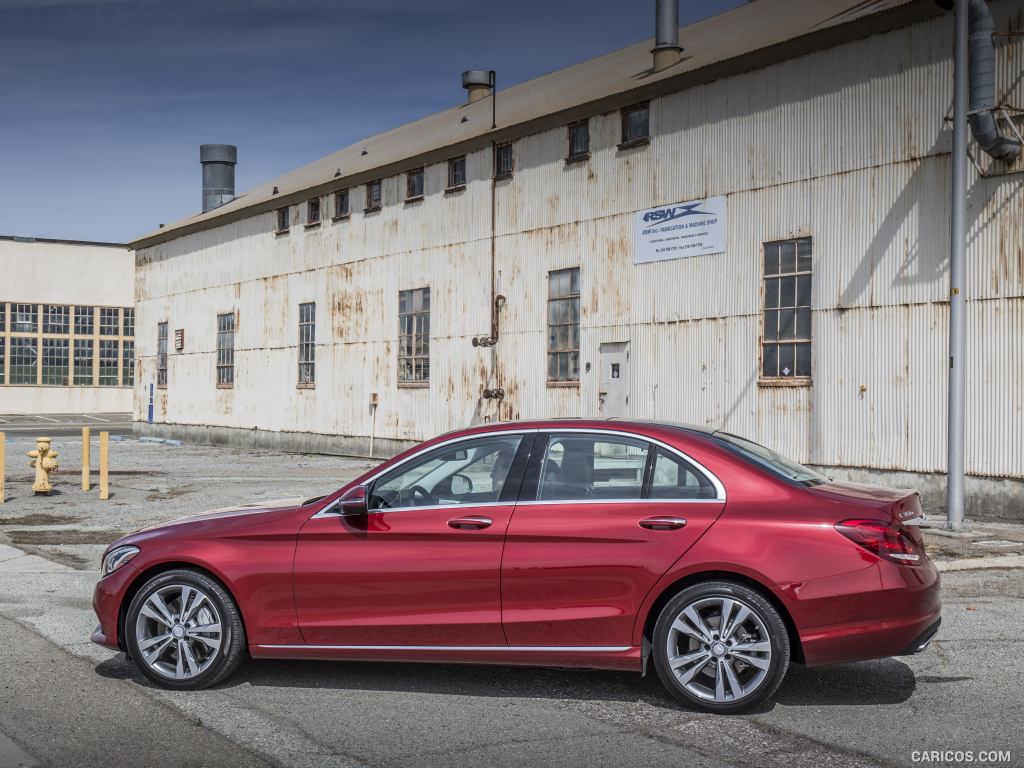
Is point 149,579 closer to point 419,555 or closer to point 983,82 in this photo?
point 419,555

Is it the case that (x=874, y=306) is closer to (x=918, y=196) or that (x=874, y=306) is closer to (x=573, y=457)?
(x=918, y=196)

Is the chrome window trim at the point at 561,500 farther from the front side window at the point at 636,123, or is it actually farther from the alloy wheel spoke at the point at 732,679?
the front side window at the point at 636,123

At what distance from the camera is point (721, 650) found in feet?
18.9

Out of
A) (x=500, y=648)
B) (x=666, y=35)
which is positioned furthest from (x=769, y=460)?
(x=666, y=35)

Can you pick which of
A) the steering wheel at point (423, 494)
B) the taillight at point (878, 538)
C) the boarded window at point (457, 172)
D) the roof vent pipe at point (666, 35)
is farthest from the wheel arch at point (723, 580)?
the boarded window at point (457, 172)

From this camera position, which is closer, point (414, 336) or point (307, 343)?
point (414, 336)

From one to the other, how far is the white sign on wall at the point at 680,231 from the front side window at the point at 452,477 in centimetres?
1311

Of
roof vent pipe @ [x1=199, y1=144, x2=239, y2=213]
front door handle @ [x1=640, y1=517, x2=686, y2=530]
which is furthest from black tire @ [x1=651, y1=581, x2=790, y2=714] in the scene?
roof vent pipe @ [x1=199, y1=144, x2=239, y2=213]

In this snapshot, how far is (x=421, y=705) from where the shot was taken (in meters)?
6.07

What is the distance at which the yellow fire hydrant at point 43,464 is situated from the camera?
17.3 meters

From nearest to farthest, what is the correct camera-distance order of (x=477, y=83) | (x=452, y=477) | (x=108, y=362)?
(x=452, y=477), (x=477, y=83), (x=108, y=362)

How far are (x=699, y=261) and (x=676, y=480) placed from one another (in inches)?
538

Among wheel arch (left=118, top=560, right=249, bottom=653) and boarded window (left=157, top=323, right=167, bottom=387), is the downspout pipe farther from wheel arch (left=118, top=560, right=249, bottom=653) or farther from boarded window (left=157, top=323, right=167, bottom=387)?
boarded window (left=157, top=323, right=167, bottom=387)

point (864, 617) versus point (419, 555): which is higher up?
point (419, 555)
